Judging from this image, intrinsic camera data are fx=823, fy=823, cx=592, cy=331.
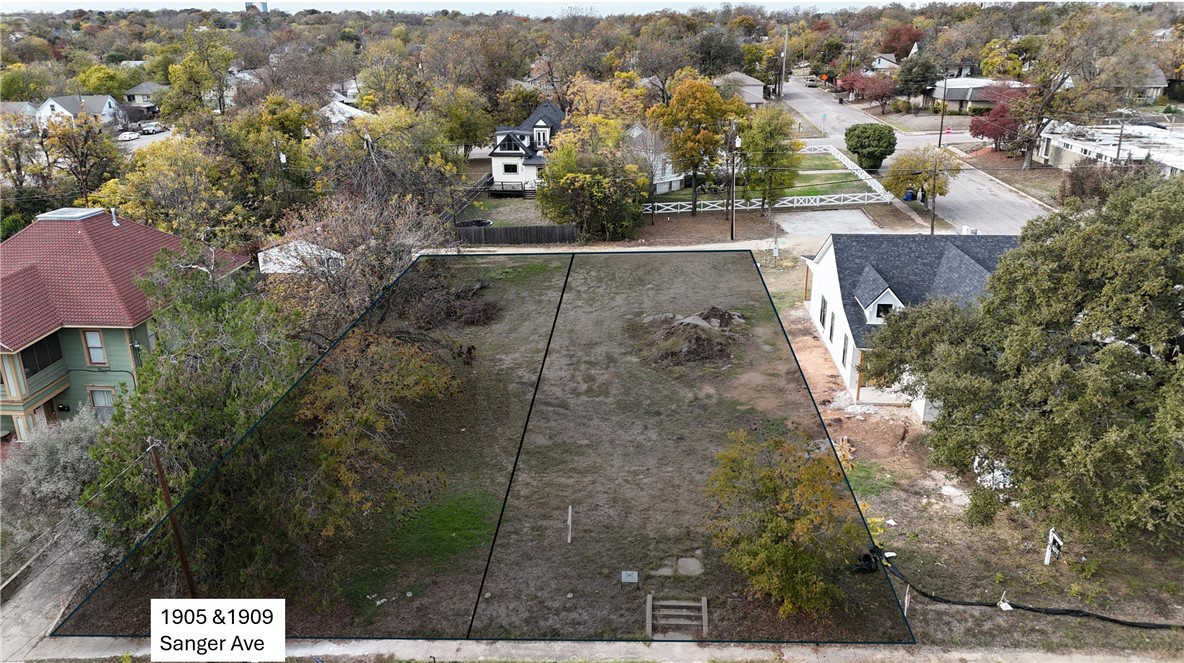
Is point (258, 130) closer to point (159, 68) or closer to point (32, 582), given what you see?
point (32, 582)

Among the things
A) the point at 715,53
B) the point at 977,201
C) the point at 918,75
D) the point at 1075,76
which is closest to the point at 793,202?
the point at 977,201

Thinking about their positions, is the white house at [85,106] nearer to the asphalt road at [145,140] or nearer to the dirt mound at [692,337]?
the asphalt road at [145,140]

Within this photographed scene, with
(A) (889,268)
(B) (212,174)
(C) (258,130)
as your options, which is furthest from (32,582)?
(C) (258,130)

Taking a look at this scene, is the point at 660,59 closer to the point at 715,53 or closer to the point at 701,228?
the point at 715,53

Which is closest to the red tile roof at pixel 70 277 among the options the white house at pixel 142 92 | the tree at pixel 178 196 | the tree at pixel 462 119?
the tree at pixel 178 196

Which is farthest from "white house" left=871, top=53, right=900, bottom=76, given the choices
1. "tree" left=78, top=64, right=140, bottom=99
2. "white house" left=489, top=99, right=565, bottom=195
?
"tree" left=78, top=64, right=140, bottom=99

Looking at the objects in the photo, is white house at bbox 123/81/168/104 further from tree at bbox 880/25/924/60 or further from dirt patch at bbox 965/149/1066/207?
tree at bbox 880/25/924/60
